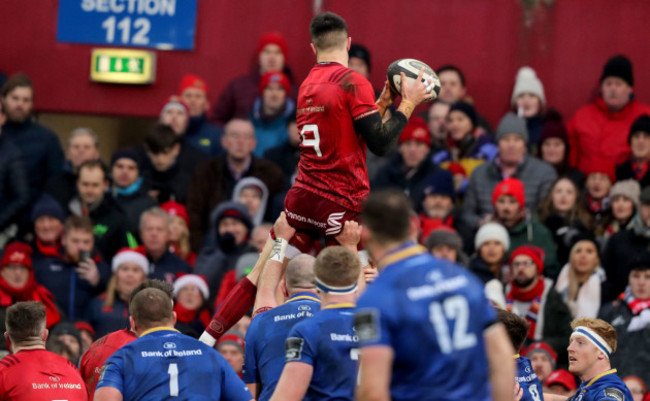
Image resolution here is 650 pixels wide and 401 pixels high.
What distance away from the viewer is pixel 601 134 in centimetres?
1492

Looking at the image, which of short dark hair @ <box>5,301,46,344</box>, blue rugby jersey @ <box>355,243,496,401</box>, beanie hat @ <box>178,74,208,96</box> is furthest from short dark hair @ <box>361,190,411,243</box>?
beanie hat @ <box>178,74,208,96</box>

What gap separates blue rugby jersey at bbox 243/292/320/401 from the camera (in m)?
8.49

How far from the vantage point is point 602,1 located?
664 inches

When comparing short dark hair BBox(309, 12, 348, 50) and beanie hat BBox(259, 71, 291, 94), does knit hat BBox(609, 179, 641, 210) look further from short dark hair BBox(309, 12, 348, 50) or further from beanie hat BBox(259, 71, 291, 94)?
short dark hair BBox(309, 12, 348, 50)

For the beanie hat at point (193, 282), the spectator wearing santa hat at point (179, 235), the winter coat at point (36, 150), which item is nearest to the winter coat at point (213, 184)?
the spectator wearing santa hat at point (179, 235)

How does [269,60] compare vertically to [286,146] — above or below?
above

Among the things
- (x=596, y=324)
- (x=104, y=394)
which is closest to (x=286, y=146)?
(x=596, y=324)

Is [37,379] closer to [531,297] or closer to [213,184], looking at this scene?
[531,297]

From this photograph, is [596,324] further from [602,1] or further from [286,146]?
Result: [602,1]

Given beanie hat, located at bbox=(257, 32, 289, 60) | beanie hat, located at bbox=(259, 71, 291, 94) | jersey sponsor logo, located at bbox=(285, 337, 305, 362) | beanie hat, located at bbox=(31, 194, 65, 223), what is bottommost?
jersey sponsor logo, located at bbox=(285, 337, 305, 362)

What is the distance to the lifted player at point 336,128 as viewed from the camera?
27.1ft

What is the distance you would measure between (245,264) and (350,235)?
416 cm

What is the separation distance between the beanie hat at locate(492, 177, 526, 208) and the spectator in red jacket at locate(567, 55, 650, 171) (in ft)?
5.66

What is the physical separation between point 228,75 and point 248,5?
3.31 feet
